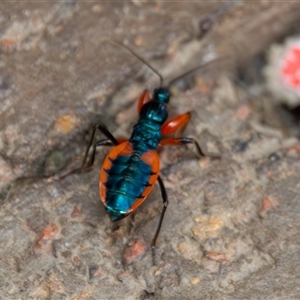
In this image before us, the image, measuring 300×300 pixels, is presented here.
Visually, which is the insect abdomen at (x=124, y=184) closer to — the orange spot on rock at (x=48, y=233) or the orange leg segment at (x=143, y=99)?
the orange spot on rock at (x=48, y=233)

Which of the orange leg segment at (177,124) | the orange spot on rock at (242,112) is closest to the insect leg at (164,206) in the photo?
the orange leg segment at (177,124)

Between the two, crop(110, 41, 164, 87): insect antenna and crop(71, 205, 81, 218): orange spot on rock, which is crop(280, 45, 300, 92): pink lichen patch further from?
crop(71, 205, 81, 218): orange spot on rock

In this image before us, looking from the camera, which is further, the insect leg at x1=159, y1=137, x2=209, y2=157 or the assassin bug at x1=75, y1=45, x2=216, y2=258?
the insect leg at x1=159, y1=137, x2=209, y2=157

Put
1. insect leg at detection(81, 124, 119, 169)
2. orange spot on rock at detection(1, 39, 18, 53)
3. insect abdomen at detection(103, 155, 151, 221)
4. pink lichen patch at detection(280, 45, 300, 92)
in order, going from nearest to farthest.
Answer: insect abdomen at detection(103, 155, 151, 221) → insect leg at detection(81, 124, 119, 169) → orange spot on rock at detection(1, 39, 18, 53) → pink lichen patch at detection(280, 45, 300, 92)

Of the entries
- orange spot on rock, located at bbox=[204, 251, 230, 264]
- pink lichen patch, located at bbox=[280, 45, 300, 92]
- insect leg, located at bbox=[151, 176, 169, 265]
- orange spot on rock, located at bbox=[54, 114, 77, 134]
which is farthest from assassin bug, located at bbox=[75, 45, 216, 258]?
pink lichen patch, located at bbox=[280, 45, 300, 92]

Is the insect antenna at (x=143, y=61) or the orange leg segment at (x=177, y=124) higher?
the insect antenna at (x=143, y=61)

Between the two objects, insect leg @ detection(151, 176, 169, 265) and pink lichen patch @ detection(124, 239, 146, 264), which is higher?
insect leg @ detection(151, 176, 169, 265)

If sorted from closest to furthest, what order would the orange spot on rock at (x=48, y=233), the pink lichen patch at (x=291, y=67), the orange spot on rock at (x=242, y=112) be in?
the orange spot on rock at (x=48, y=233), the orange spot on rock at (x=242, y=112), the pink lichen patch at (x=291, y=67)

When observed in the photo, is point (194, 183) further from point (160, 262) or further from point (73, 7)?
point (73, 7)
